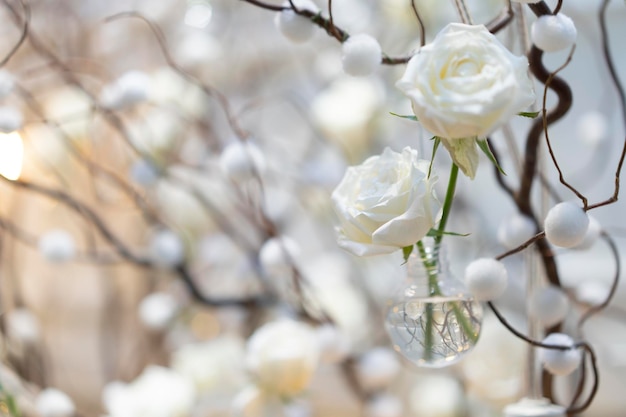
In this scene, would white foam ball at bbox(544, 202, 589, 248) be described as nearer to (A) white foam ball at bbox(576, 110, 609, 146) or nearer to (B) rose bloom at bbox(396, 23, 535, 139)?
(B) rose bloom at bbox(396, 23, 535, 139)

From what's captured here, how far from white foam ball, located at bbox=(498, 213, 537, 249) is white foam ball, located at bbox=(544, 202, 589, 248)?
0.10 m

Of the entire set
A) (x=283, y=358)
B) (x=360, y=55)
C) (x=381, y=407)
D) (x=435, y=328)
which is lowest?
(x=381, y=407)

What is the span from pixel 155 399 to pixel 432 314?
257mm

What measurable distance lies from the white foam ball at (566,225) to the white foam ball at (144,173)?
1.12 feet

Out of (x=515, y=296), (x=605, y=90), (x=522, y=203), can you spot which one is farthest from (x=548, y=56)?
(x=522, y=203)

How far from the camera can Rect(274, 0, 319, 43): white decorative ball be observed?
0.34 m

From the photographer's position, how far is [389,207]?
31 centimetres

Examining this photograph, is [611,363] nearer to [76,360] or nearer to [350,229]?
[350,229]

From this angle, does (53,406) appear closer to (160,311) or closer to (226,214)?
(160,311)

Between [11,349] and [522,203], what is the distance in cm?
51

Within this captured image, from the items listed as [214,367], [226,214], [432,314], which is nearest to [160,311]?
[214,367]

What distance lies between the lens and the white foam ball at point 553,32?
302mm

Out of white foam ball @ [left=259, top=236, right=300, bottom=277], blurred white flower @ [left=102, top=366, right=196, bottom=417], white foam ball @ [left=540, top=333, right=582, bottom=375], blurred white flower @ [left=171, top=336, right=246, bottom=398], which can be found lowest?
blurred white flower @ [left=171, top=336, right=246, bottom=398]

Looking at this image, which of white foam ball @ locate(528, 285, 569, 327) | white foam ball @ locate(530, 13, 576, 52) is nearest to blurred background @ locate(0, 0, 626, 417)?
white foam ball @ locate(528, 285, 569, 327)
